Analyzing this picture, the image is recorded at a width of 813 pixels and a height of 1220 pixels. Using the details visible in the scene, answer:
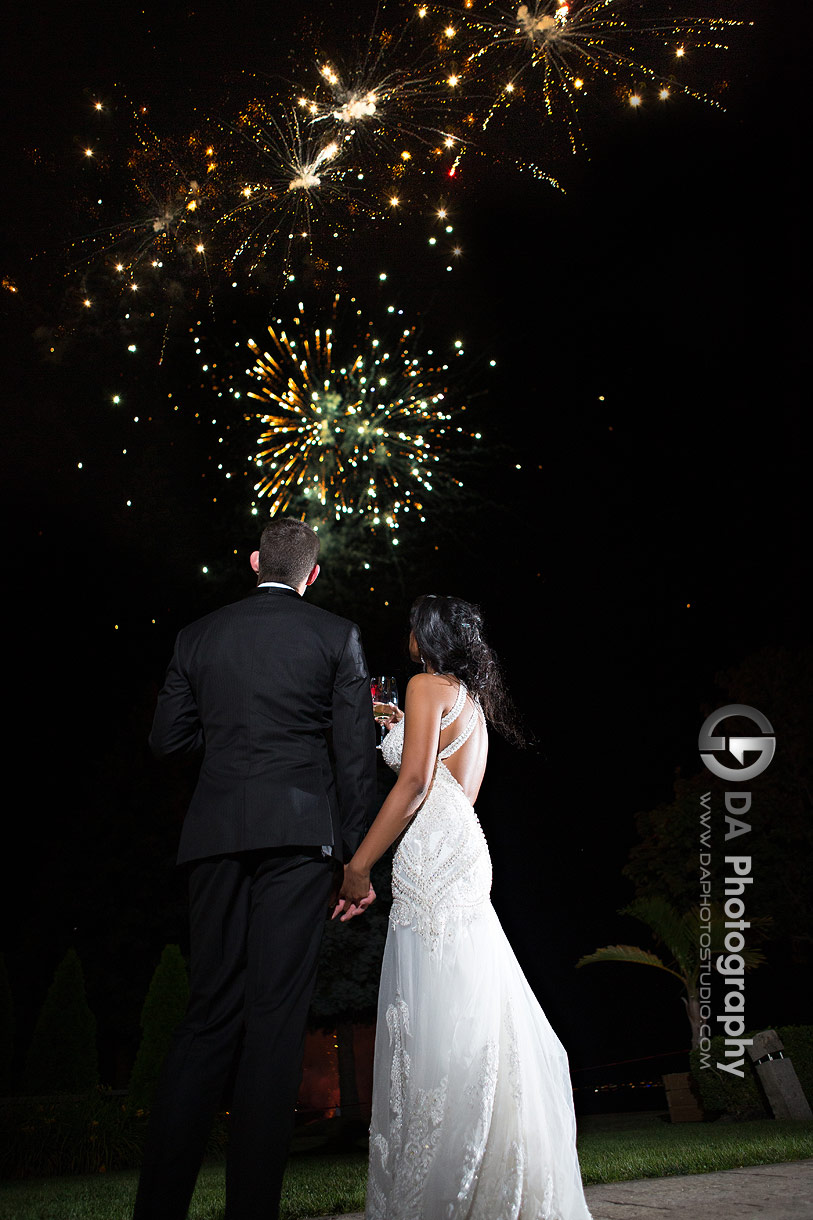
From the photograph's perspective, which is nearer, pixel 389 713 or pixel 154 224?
pixel 389 713

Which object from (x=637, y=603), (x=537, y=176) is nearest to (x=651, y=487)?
(x=637, y=603)

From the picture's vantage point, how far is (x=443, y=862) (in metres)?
3.72

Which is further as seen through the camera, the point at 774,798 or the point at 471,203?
the point at 774,798

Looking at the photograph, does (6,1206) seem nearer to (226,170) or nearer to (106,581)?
(226,170)

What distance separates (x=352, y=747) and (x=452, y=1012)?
105cm

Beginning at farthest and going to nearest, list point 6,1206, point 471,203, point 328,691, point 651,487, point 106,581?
point 651,487, point 106,581, point 471,203, point 6,1206, point 328,691

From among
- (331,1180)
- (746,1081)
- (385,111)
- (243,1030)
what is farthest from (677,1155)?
(385,111)

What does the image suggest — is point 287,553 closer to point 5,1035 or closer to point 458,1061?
point 458,1061

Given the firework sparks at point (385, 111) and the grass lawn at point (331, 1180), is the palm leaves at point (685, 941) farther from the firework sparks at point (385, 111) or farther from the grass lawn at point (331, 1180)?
the firework sparks at point (385, 111)

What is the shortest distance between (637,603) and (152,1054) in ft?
56.1

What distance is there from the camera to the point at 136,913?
2053 centimetres

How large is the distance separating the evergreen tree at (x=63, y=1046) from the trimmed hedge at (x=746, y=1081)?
739 centimetres

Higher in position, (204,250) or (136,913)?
(204,250)

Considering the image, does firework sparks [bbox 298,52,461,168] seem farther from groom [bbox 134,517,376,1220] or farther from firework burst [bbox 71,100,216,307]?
groom [bbox 134,517,376,1220]
